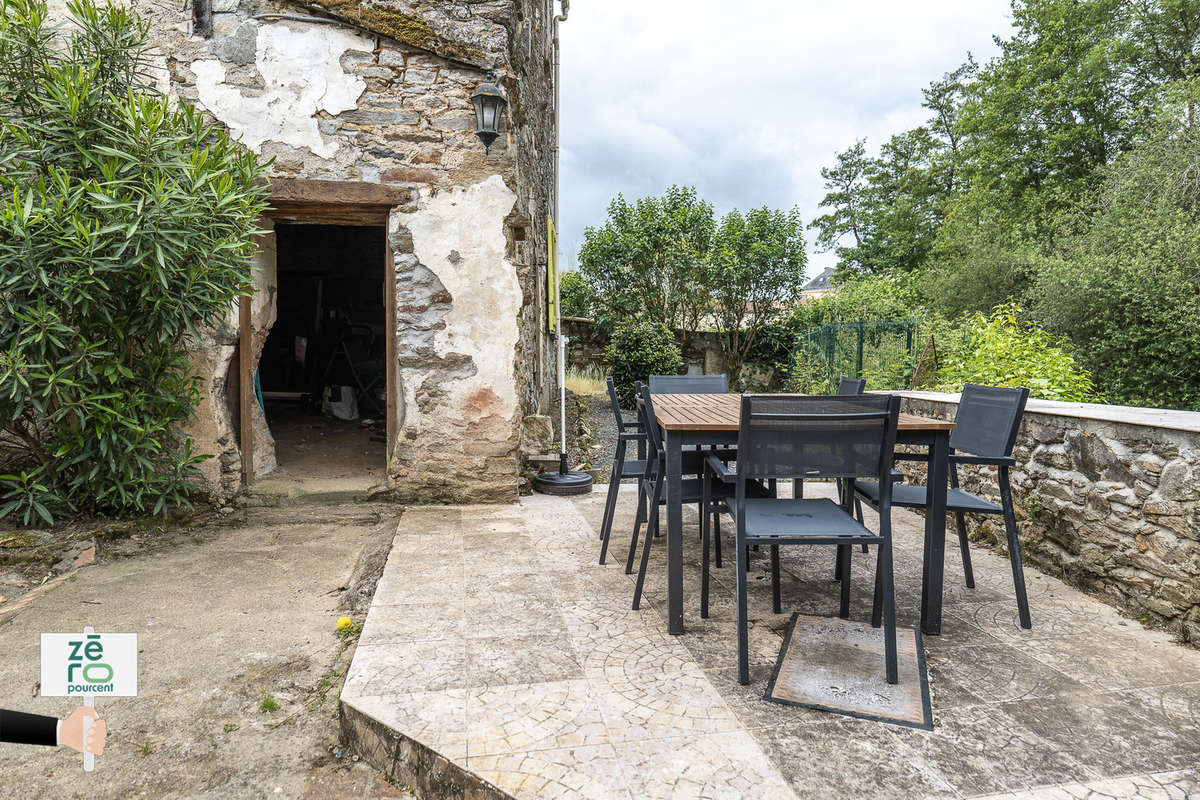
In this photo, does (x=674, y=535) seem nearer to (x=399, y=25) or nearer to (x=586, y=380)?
(x=399, y=25)

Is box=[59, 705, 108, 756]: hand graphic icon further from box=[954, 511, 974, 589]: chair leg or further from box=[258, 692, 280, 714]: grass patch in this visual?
box=[954, 511, 974, 589]: chair leg

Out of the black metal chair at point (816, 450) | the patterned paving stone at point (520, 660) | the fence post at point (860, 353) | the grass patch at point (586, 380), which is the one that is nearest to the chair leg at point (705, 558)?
the black metal chair at point (816, 450)

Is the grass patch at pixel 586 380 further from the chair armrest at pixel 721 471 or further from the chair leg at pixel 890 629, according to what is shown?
the chair leg at pixel 890 629

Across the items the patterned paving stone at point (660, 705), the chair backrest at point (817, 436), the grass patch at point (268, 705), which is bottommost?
the grass patch at point (268, 705)

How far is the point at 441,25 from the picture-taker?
4043 millimetres

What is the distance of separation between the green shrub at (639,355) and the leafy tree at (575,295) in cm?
298

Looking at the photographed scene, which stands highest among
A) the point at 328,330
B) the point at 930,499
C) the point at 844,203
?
the point at 844,203

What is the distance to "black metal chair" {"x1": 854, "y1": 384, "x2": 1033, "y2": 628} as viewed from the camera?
2467mm

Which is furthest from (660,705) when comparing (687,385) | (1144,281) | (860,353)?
(1144,281)

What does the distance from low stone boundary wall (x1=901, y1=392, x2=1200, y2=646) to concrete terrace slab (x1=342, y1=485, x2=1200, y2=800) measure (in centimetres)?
14

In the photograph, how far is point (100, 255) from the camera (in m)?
3.11

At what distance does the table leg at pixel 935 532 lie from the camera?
234 cm

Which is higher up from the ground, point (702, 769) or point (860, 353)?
point (860, 353)

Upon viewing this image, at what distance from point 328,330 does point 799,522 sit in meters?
6.82
